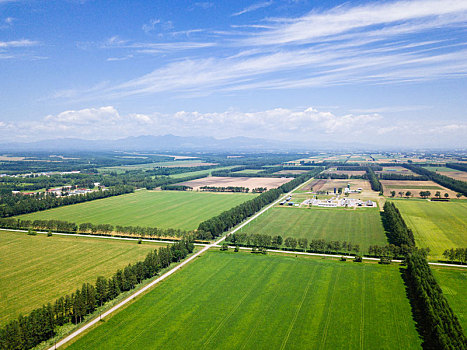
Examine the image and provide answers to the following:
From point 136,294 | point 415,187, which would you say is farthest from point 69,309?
point 415,187

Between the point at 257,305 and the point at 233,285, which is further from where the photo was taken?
the point at 233,285

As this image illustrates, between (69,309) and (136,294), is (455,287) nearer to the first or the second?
(136,294)

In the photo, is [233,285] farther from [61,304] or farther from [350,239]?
[350,239]

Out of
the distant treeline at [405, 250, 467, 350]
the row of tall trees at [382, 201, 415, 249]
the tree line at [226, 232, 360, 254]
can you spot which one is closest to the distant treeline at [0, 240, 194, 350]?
the tree line at [226, 232, 360, 254]

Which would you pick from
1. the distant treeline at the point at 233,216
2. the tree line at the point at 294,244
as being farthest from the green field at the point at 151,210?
the tree line at the point at 294,244

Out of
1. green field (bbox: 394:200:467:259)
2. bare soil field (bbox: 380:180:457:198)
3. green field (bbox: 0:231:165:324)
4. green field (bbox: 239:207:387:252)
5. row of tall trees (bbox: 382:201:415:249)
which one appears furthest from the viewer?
bare soil field (bbox: 380:180:457:198)

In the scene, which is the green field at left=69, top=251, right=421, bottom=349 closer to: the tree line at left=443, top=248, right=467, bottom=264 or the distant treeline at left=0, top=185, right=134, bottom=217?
the tree line at left=443, top=248, right=467, bottom=264

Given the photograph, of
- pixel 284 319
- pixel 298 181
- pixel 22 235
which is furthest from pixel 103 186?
pixel 284 319
